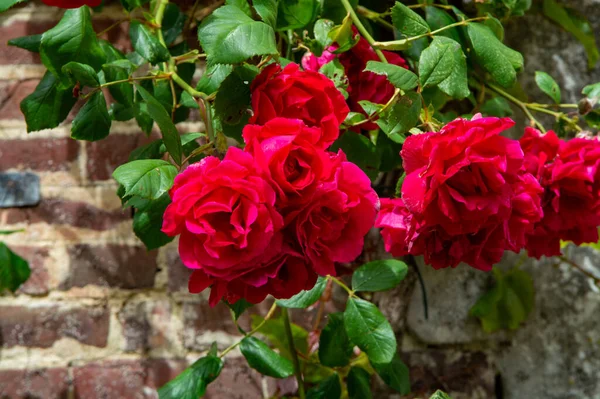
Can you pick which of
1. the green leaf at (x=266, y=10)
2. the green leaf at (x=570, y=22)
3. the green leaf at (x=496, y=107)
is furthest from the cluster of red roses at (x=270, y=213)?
the green leaf at (x=570, y=22)

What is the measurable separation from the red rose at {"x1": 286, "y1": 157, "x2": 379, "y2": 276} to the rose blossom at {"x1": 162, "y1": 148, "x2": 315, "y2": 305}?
0.05ft

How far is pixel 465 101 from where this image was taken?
3.12ft

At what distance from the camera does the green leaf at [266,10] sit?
523 mm

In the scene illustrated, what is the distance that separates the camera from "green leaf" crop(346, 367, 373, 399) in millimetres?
758

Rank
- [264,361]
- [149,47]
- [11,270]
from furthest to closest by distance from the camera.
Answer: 1. [11,270]
2. [264,361]
3. [149,47]

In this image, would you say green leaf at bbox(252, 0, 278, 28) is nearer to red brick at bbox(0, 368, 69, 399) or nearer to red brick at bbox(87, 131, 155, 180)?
red brick at bbox(87, 131, 155, 180)

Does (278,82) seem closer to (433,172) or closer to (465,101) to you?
(433,172)

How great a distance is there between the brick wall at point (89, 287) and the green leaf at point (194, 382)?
19cm

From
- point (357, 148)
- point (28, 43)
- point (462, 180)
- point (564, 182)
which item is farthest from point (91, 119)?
point (564, 182)

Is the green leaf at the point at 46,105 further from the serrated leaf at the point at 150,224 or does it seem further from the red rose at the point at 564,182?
the red rose at the point at 564,182

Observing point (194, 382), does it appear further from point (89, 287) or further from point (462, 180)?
point (462, 180)

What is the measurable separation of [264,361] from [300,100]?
36 centimetres

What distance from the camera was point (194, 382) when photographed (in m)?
0.71

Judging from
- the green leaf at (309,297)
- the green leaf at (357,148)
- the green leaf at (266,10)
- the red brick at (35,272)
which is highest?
the green leaf at (266,10)
